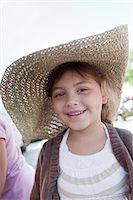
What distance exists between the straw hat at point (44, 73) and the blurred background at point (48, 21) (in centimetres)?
151

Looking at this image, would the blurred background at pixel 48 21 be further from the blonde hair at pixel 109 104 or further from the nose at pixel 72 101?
the nose at pixel 72 101

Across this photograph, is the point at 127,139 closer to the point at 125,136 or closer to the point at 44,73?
the point at 125,136

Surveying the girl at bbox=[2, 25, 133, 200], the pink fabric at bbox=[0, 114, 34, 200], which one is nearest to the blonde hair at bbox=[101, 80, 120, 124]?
the girl at bbox=[2, 25, 133, 200]

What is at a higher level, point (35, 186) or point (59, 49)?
point (59, 49)

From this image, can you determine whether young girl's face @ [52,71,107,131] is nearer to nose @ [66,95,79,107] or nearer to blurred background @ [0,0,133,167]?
nose @ [66,95,79,107]

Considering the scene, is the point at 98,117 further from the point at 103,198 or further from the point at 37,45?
the point at 37,45

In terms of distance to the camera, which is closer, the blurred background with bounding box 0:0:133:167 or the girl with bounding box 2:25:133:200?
the girl with bounding box 2:25:133:200

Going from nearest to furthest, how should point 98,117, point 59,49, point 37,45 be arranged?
point 59,49 → point 98,117 → point 37,45

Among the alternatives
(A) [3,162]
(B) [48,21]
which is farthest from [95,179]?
(B) [48,21]

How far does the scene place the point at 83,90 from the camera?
748 millimetres

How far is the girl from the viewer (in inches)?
28.3

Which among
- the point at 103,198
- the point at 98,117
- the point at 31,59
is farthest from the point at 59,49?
the point at 103,198

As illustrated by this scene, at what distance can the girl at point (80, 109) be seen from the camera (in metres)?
0.72

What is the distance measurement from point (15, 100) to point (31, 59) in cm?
15
